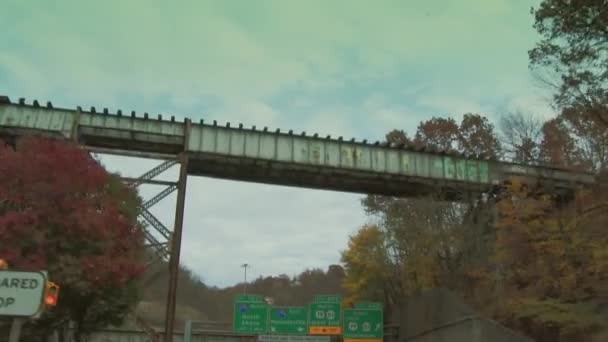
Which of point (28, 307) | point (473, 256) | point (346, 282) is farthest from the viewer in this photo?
point (346, 282)

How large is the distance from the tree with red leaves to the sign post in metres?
14.5

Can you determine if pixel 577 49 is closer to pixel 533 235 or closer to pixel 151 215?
pixel 533 235

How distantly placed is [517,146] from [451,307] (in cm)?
1748

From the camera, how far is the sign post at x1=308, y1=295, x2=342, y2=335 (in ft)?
118

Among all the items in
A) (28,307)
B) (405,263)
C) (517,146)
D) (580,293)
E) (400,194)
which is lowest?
(28,307)

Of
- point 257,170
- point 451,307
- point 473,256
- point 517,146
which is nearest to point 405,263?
point 473,256

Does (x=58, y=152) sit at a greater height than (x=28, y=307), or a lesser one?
greater

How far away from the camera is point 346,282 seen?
47.0 meters

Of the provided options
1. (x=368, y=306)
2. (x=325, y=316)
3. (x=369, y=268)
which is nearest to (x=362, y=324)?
(x=368, y=306)

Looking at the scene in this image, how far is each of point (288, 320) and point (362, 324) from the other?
425cm

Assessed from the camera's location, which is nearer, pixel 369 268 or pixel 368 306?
pixel 368 306

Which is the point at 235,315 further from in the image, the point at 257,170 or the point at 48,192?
the point at 48,192

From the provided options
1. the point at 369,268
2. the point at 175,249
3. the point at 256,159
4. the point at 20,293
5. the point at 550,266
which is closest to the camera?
the point at 20,293

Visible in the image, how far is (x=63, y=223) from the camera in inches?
854
